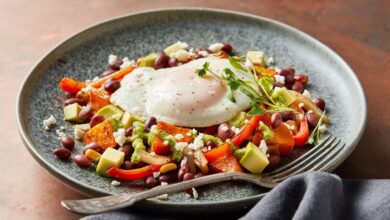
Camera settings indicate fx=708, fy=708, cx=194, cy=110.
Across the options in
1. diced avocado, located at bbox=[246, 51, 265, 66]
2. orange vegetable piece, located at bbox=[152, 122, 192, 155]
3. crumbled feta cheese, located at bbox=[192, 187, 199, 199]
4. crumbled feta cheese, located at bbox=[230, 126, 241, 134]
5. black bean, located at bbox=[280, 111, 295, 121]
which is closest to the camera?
crumbled feta cheese, located at bbox=[192, 187, 199, 199]

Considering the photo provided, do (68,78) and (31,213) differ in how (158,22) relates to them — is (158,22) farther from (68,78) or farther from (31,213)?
(31,213)

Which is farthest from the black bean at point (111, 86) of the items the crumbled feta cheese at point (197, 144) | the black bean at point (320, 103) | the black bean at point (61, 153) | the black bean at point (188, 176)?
the black bean at point (320, 103)

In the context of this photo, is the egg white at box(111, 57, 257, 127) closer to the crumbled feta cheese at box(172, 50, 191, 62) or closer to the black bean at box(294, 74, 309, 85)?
the crumbled feta cheese at box(172, 50, 191, 62)

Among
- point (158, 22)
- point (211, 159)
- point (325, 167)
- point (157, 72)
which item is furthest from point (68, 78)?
point (325, 167)

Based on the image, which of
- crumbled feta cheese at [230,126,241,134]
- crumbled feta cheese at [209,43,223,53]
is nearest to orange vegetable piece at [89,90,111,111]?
crumbled feta cheese at [230,126,241,134]

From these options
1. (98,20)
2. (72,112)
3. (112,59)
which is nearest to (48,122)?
(72,112)

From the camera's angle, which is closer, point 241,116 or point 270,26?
point 241,116

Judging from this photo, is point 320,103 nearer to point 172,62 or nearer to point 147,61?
point 172,62
